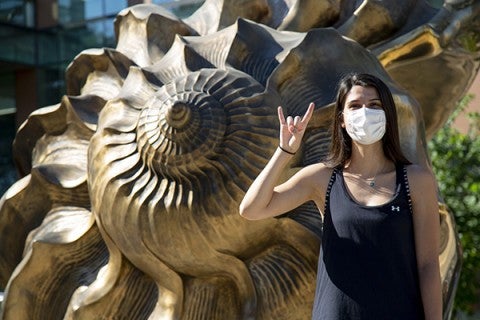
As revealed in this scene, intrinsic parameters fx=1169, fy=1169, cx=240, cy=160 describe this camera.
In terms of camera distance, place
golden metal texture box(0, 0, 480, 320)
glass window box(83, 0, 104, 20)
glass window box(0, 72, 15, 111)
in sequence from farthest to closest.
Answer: glass window box(0, 72, 15, 111) → glass window box(83, 0, 104, 20) → golden metal texture box(0, 0, 480, 320)

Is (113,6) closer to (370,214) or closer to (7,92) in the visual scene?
(7,92)

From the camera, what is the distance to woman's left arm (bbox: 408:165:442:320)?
9.66 feet

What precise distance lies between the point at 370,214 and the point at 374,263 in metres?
0.12

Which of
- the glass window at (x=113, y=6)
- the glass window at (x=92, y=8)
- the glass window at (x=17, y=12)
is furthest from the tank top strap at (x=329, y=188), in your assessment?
the glass window at (x=17, y=12)

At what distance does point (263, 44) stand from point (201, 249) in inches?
31.0

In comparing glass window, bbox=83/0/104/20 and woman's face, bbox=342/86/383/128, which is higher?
woman's face, bbox=342/86/383/128

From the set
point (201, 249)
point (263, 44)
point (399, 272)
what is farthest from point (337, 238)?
point (263, 44)

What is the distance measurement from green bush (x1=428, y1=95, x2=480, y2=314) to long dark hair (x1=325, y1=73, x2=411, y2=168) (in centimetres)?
717

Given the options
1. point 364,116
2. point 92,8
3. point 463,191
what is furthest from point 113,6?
point 364,116

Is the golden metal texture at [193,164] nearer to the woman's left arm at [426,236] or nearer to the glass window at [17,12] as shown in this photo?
the woman's left arm at [426,236]

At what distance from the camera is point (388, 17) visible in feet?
15.7

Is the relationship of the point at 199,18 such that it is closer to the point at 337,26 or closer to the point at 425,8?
the point at 337,26

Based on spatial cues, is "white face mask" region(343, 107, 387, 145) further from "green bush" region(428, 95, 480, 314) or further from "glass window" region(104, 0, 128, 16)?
"glass window" region(104, 0, 128, 16)

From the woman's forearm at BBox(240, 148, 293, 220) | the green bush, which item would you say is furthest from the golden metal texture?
the green bush
